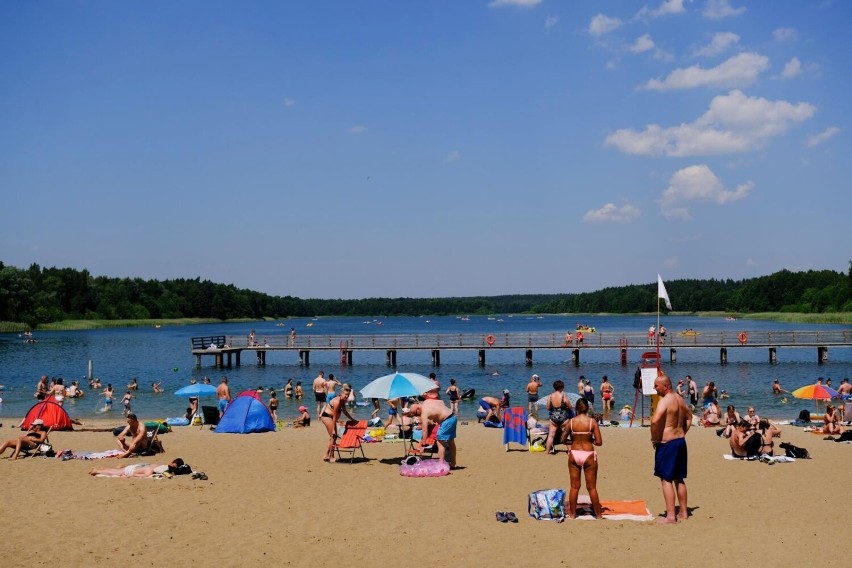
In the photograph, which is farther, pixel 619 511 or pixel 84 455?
pixel 84 455

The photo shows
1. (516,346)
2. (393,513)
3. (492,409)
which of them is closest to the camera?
(393,513)

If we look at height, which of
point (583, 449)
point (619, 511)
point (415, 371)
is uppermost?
point (583, 449)

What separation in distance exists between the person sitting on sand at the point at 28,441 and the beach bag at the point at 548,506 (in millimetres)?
10587

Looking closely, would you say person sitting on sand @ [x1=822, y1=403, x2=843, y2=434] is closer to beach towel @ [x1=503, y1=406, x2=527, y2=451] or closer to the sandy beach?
the sandy beach

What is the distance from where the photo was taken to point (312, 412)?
2678cm

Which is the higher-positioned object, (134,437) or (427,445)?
(134,437)

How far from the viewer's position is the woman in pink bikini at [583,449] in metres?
9.73

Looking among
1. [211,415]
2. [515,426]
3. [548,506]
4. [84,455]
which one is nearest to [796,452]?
[515,426]

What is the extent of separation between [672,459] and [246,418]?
1237 centimetres

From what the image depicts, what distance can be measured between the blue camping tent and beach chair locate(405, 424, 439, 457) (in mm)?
4604

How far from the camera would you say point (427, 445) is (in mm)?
14344

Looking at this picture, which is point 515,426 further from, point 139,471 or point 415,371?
Result: point 415,371

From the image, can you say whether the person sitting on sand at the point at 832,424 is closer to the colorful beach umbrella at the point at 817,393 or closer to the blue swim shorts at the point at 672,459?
the colorful beach umbrella at the point at 817,393

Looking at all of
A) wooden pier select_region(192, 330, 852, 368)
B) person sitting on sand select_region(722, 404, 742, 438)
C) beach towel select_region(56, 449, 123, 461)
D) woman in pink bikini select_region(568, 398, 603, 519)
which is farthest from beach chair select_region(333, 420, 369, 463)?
wooden pier select_region(192, 330, 852, 368)
